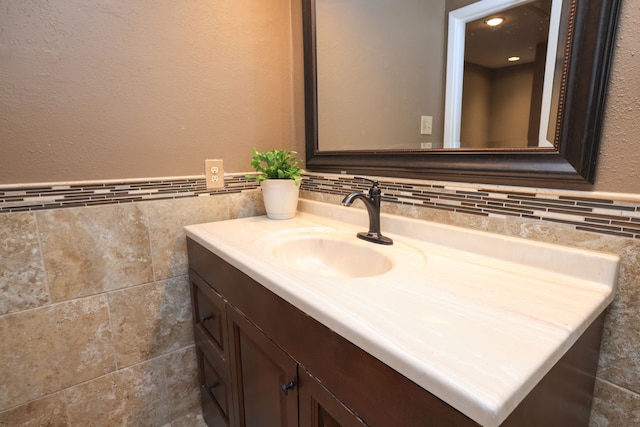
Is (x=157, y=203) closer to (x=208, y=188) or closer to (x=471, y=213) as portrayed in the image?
(x=208, y=188)

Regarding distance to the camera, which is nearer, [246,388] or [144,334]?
[246,388]

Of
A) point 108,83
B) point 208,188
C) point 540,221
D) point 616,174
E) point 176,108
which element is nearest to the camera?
point 616,174

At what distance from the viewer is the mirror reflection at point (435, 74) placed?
72 cm

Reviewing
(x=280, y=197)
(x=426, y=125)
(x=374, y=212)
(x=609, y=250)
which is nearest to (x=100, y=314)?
(x=280, y=197)

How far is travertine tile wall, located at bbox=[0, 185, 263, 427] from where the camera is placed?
0.95 metres

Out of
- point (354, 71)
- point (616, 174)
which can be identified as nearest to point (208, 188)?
point (354, 71)

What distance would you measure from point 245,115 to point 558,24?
3.39 feet

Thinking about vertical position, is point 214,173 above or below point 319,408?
above

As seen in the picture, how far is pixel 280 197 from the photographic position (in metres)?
1.24

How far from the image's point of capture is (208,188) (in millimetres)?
1249

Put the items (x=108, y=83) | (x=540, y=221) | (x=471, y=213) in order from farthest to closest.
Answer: (x=108, y=83)
(x=471, y=213)
(x=540, y=221)

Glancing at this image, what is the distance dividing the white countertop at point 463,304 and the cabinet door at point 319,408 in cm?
14

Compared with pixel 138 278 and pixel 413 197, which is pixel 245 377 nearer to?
pixel 138 278

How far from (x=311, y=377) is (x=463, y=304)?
0.31 meters
